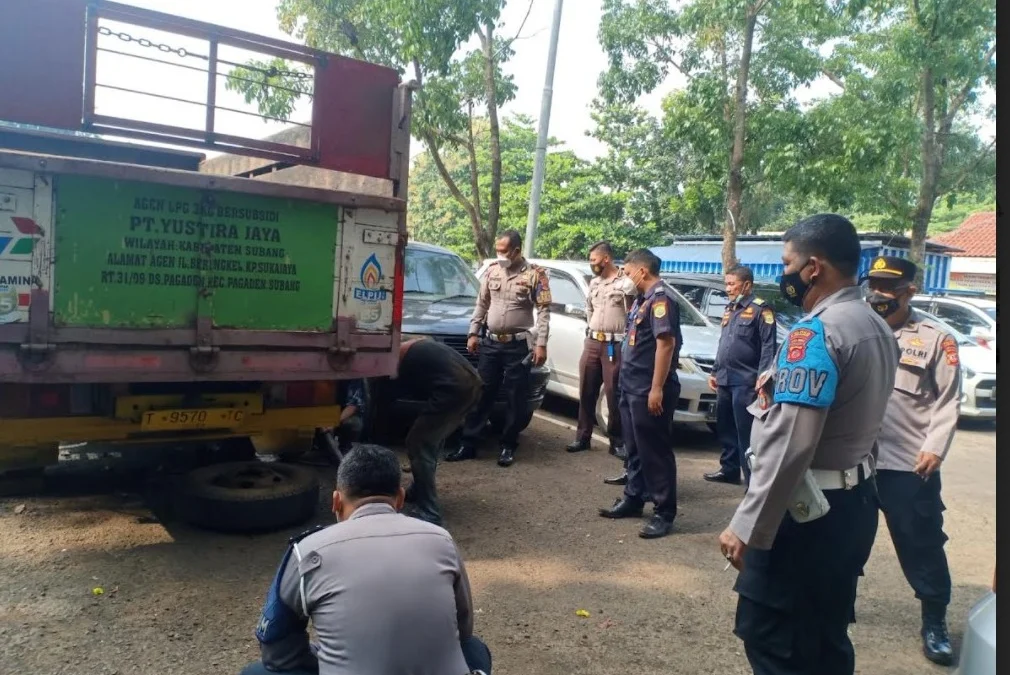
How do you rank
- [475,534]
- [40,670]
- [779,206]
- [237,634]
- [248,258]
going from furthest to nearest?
[779,206] < [475,534] < [248,258] < [237,634] < [40,670]

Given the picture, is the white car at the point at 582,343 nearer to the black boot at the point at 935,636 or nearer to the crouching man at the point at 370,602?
the black boot at the point at 935,636

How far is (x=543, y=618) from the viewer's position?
12.8ft

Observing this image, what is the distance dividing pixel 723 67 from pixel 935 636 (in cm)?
1099

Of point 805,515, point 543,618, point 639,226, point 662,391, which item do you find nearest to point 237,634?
point 543,618

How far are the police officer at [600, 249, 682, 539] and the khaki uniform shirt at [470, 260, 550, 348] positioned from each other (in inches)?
57.4

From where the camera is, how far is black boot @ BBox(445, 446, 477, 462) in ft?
22.1

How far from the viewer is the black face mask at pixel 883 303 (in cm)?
378

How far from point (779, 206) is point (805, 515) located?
28.9 metres

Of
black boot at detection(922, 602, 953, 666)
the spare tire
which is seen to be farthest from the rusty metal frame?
black boot at detection(922, 602, 953, 666)

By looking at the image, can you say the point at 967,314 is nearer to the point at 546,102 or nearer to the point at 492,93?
the point at 546,102

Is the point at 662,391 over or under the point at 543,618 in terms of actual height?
over

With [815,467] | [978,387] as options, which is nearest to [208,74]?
[815,467]

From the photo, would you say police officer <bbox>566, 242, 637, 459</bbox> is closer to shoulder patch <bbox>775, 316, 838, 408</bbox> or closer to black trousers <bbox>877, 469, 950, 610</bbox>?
black trousers <bbox>877, 469, 950, 610</bbox>

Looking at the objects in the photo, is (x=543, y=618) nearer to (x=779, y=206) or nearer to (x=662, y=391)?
(x=662, y=391)
